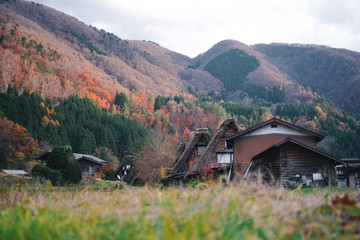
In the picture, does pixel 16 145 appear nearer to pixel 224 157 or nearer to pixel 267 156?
pixel 224 157

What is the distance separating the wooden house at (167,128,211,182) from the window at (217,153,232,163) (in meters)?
2.93

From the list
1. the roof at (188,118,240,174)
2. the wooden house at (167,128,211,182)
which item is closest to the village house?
the wooden house at (167,128,211,182)

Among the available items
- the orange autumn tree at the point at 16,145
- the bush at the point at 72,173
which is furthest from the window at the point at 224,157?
the orange autumn tree at the point at 16,145

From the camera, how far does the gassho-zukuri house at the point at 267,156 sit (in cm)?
2189

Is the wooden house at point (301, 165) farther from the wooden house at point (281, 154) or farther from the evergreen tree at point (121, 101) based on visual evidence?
the evergreen tree at point (121, 101)

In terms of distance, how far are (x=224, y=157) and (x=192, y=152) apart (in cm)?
441

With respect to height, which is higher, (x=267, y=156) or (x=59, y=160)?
(x=267, y=156)

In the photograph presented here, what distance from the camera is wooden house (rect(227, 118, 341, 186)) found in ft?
71.7

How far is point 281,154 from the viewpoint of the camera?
864 inches

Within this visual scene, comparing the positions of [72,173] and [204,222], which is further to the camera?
[72,173]

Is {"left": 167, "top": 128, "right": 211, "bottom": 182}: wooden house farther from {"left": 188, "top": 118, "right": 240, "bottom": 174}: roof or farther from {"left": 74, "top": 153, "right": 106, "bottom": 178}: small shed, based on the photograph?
{"left": 74, "top": 153, "right": 106, "bottom": 178}: small shed

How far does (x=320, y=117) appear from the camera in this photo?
143875 mm

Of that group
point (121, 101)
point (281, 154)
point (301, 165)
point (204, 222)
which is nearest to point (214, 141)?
point (281, 154)

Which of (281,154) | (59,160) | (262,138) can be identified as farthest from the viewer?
(59,160)
